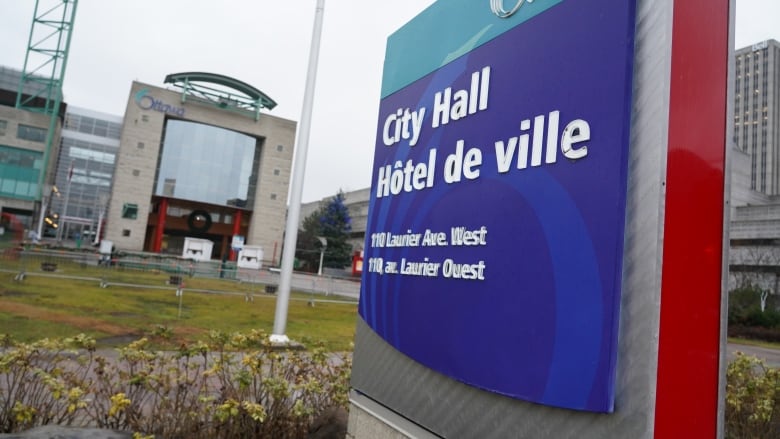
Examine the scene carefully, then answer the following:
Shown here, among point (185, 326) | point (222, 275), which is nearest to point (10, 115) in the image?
point (222, 275)

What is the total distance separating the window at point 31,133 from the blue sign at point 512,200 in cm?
6015

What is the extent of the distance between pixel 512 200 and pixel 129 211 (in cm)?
5750

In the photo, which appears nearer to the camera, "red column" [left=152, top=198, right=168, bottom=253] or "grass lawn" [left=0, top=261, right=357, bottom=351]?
"grass lawn" [left=0, top=261, right=357, bottom=351]

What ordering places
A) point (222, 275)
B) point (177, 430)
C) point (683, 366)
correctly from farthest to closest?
point (222, 275) < point (177, 430) < point (683, 366)

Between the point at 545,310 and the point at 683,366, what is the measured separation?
1.70 ft

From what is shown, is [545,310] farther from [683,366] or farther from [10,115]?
[10,115]

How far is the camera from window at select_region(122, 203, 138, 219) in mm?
52000

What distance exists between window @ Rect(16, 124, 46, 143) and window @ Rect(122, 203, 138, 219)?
10502 mm

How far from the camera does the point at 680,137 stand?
1796 millimetres

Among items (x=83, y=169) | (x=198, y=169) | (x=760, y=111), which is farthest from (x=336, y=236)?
(x=760, y=111)

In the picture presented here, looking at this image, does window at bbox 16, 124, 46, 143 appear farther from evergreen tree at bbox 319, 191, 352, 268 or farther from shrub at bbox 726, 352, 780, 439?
shrub at bbox 726, 352, 780, 439

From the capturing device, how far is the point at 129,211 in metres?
52.2

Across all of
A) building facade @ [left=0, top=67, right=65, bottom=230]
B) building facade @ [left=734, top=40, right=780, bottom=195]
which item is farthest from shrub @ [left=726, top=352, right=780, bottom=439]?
building facade @ [left=0, top=67, right=65, bottom=230]

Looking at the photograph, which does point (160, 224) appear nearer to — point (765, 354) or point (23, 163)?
point (23, 163)
